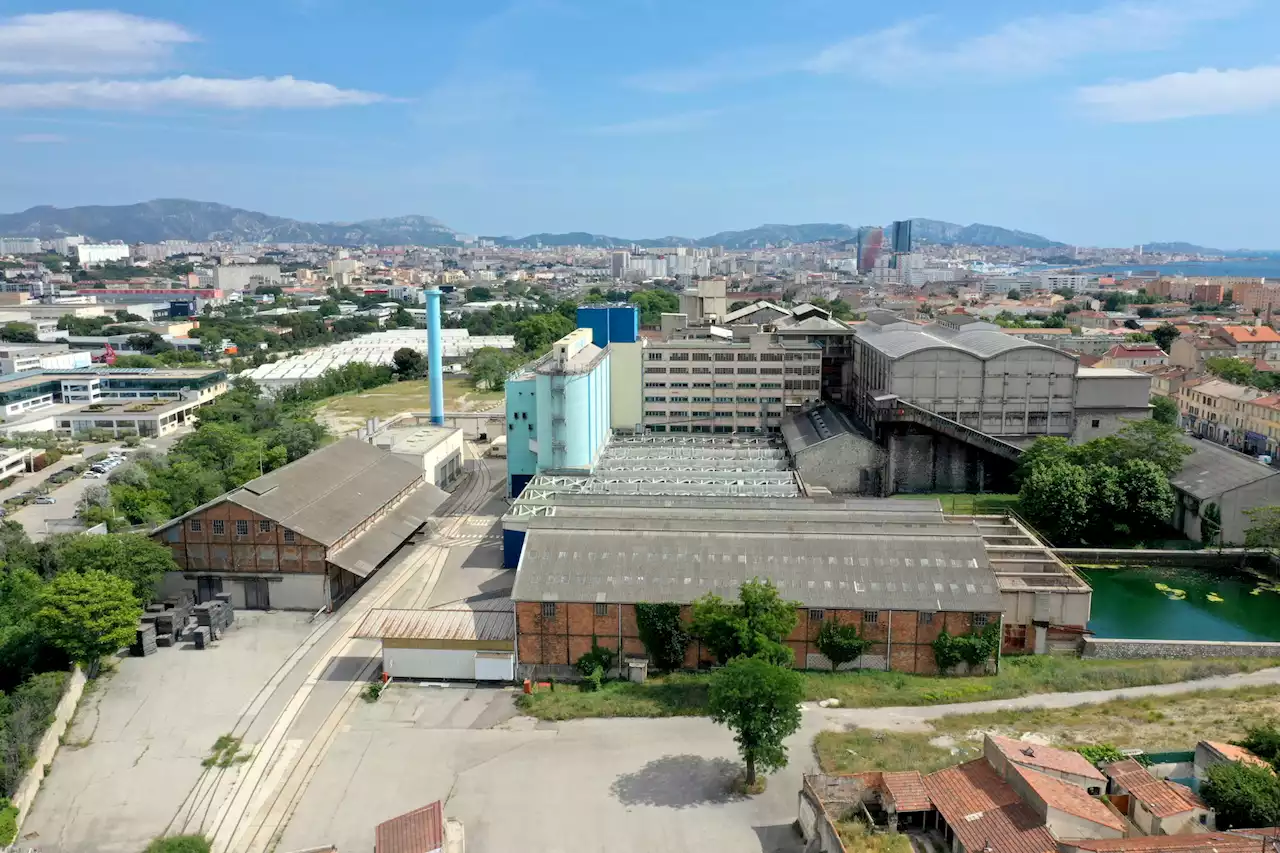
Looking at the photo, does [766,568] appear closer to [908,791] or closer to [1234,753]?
[908,791]

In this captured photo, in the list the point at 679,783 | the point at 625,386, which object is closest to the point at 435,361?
the point at 625,386

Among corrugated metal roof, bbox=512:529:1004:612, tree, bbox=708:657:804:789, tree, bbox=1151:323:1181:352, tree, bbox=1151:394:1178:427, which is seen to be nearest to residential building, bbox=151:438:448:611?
corrugated metal roof, bbox=512:529:1004:612

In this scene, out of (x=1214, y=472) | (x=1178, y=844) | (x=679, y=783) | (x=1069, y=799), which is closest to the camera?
(x=1178, y=844)

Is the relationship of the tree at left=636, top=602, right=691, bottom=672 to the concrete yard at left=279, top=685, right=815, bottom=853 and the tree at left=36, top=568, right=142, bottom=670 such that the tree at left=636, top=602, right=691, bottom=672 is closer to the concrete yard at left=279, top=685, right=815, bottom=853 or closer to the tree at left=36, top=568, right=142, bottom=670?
the concrete yard at left=279, top=685, right=815, bottom=853

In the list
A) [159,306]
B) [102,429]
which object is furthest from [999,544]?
[159,306]

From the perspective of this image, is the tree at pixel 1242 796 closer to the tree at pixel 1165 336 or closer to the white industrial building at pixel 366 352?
the white industrial building at pixel 366 352

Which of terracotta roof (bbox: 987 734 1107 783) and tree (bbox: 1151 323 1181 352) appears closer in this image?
terracotta roof (bbox: 987 734 1107 783)
